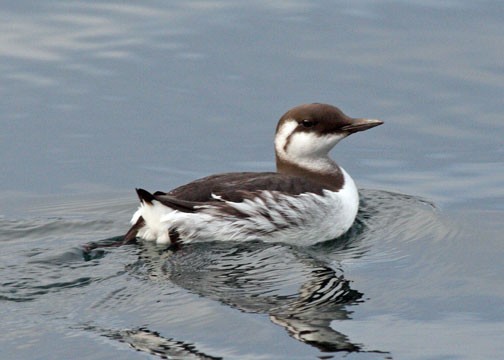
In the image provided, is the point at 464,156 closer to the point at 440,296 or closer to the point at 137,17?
the point at 440,296

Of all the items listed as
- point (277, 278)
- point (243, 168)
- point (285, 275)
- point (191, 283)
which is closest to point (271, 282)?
point (277, 278)

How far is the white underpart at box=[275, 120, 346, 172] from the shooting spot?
39.2 feet

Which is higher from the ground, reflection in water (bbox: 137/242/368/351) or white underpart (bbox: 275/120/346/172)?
white underpart (bbox: 275/120/346/172)

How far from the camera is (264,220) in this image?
11.3 metres

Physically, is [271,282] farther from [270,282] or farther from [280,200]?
[280,200]

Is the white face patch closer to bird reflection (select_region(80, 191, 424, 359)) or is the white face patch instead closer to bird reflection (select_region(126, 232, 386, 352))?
bird reflection (select_region(80, 191, 424, 359))

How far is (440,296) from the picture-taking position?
33.2ft

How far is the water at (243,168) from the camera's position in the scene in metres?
9.24

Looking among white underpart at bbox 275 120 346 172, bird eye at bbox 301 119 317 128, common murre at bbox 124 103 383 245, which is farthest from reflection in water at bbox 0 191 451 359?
bird eye at bbox 301 119 317 128

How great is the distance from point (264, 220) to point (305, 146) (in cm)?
107

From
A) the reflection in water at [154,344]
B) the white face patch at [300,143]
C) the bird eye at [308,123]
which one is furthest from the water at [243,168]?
the bird eye at [308,123]

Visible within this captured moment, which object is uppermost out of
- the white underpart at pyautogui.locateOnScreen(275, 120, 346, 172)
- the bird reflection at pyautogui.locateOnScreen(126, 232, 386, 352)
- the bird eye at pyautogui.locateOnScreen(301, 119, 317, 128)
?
the bird eye at pyautogui.locateOnScreen(301, 119, 317, 128)

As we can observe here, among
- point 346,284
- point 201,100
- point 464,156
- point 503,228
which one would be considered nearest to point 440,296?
point 346,284

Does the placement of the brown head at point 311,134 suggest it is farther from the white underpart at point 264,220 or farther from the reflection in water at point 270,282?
the reflection in water at point 270,282
